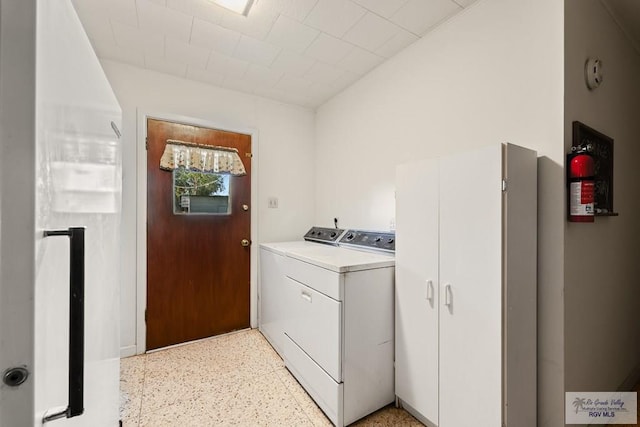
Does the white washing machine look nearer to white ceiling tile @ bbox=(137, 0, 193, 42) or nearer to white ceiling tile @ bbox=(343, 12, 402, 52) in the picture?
white ceiling tile @ bbox=(343, 12, 402, 52)

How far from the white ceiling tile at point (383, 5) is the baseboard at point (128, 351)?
3222 mm

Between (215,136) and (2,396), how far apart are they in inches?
99.8

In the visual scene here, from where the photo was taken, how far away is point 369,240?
2.26 m

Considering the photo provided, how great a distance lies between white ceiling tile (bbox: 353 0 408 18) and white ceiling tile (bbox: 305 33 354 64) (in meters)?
0.37

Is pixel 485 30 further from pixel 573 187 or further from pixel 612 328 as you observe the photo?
pixel 612 328

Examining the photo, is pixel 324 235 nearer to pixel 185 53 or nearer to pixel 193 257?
pixel 193 257

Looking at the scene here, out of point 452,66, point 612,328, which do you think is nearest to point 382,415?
point 612,328

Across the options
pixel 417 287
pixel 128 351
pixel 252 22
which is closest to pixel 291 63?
pixel 252 22

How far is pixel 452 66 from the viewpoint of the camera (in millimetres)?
1823

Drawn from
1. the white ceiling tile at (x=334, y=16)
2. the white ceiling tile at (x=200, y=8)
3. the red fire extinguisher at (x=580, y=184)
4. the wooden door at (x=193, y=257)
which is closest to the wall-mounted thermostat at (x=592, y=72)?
the red fire extinguisher at (x=580, y=184)

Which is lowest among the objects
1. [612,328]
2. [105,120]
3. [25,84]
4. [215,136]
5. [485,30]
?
[612,328]

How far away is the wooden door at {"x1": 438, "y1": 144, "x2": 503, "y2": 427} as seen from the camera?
1.24 metres

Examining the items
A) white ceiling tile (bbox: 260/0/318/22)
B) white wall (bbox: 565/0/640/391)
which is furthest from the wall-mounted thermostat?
white ceiling tile (bbox: 260/0/318/22)

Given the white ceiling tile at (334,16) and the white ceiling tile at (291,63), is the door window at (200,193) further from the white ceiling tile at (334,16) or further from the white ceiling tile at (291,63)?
the white ceiling tile at (334,16)
